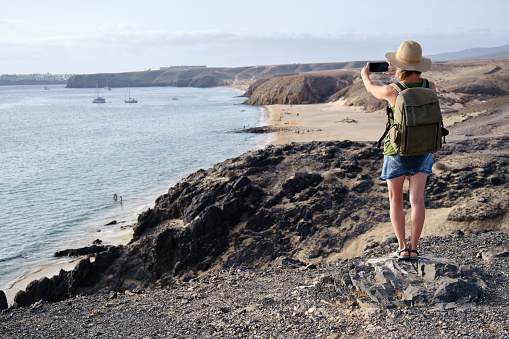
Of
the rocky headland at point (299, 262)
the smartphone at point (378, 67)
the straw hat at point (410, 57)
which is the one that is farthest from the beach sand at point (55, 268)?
the straw hat at point (410, 57)

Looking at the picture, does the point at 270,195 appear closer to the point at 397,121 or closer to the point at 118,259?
the point at 118,259

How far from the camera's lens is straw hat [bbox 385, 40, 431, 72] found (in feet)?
17.6

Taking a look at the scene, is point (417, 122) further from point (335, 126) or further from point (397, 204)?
point (335, 126)

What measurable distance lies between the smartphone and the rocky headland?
2.60 m

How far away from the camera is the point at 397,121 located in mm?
5172

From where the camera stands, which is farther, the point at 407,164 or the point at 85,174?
the point at 85,174

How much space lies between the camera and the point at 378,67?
223 inches

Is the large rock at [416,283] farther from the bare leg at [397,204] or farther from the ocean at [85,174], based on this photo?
the ocean at [85,174]

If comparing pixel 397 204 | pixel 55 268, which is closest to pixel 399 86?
pixel 397 204

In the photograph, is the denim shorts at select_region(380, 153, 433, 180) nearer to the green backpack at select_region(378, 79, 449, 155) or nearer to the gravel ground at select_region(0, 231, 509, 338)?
the green backpack at select_region(378, 79, 449, 155)

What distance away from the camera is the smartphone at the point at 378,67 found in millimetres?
5621

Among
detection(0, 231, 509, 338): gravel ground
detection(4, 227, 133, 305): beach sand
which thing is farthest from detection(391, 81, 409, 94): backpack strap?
detection(4, 227, 133, 305): beach sand

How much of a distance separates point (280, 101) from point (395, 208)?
90.8 m

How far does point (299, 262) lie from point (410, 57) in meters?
6.33
